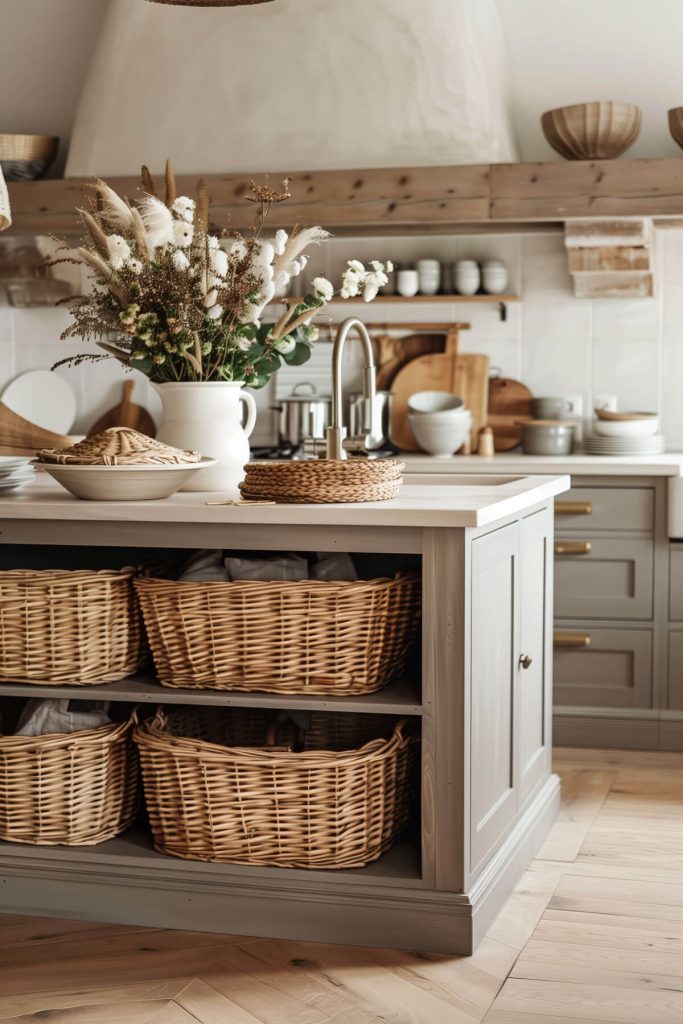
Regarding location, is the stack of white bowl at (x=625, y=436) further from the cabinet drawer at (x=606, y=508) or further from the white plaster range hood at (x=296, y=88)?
the white plaster range hood at (x=296, y=88)

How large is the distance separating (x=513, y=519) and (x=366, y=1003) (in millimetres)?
1066

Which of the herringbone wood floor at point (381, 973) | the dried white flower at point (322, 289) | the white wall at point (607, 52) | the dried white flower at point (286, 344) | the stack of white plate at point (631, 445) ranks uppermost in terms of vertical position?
the white wall at point (607, 52)

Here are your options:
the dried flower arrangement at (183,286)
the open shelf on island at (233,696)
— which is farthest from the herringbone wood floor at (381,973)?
the dried flower arrangement at (183,286)

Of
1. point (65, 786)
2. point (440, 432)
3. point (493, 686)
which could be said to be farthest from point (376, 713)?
point (440, 432)

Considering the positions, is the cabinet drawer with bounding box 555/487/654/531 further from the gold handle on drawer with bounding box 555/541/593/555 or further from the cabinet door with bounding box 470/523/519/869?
the cabinet door with bounding box 470/523/519/869

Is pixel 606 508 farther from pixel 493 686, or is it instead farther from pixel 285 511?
pixel 285 511

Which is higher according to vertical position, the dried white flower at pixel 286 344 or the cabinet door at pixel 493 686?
the dried white flower at pixel 286 344

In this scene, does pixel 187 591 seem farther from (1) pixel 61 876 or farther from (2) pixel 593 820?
(2) pixel 593 820

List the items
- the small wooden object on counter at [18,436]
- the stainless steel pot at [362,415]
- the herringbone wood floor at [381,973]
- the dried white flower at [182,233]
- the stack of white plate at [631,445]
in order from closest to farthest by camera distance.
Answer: the herringbone wood floor at [381,973] < the dried white flower at [182,233] < the small wooden object on counter at [18,436] < the stack of white plate at [631,445] < the stainless steel pot at [362,415]

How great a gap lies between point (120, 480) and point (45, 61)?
3379 mm

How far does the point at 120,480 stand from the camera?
8.16 ft

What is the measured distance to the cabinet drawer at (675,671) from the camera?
13.6 ft

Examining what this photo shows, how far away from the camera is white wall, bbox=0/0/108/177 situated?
5.16 metres

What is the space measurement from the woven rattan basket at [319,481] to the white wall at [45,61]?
327 centimetres
